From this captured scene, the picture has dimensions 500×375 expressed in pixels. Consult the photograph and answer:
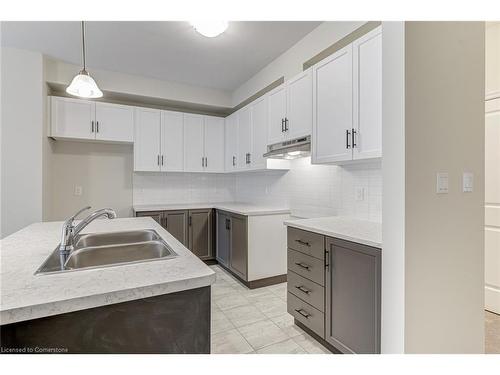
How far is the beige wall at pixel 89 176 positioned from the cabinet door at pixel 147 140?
0.46 metres

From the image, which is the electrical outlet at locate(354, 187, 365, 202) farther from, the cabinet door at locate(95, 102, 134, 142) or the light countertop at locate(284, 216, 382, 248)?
the cabinet door at locate(95, 102, 134, 142)

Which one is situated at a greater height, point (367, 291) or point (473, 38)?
point (473, 38)

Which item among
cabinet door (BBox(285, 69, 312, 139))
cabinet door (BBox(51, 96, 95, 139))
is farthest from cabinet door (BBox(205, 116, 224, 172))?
cabinet door (BBox(285, 69, 312, 139))

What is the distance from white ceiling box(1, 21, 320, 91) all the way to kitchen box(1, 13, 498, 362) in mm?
27

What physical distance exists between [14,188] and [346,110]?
3.60 metres

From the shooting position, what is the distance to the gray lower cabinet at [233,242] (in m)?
3.06

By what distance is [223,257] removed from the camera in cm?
365

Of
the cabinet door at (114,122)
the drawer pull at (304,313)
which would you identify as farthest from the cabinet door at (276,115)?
the cabinet door at (114,122)

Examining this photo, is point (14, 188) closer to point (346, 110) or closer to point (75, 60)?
point (75, 60)

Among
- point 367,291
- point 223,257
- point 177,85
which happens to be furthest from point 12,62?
point 367,291

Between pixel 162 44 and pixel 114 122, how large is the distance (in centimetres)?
135

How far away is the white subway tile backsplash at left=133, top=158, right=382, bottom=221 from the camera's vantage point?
2289mm

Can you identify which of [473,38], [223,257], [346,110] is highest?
[473,38]
